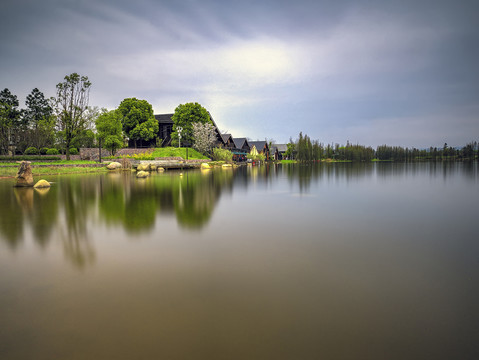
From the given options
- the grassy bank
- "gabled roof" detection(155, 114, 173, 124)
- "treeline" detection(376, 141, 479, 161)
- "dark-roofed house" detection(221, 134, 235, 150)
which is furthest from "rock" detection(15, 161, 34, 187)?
"treeline" detection(376, 141, 479, 161)

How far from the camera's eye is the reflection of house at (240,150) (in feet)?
245

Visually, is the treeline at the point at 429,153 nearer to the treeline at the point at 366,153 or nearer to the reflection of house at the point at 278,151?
the treeline at the point at 366,153

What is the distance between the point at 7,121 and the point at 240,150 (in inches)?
2045

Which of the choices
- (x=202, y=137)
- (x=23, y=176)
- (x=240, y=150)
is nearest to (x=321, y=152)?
(x=240, y=150)

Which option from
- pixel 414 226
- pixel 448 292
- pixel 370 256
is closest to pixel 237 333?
pixel 448 292

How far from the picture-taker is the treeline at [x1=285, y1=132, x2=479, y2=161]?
3994 inches

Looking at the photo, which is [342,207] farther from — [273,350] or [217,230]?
[273,350]

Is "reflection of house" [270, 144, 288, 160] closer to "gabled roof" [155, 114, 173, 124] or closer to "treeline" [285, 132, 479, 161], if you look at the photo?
"treeline" [285, 132, 479, 161]

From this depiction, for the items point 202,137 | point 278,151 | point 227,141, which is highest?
point 227,141

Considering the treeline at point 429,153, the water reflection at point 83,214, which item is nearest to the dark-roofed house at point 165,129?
the water reflection at point 83,214

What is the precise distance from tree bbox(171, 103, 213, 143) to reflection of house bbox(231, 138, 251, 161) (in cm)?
1352

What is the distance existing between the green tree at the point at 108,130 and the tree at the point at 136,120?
23.0ft

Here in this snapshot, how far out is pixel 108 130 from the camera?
50.3 meters

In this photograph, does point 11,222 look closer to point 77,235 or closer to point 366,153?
point 77,235
